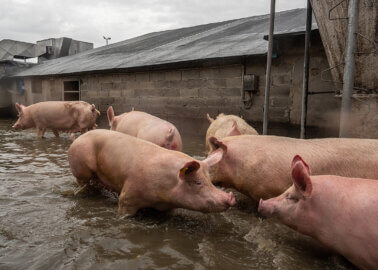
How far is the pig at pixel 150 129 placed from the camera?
507 cm

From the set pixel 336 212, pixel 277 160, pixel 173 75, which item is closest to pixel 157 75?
pixel 173 75

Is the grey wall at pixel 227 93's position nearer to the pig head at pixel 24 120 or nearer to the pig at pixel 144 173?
the pig at pixel 144 173

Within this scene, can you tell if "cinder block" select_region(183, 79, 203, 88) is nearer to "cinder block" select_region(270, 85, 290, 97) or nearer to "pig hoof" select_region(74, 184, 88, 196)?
"cinder block" select_region(270, 85, 290, 97)

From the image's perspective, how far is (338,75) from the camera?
16.0 feet

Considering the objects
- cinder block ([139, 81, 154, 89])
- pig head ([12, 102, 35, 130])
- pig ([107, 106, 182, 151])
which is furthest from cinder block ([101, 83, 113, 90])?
pig ([107, 106, 182, 151])

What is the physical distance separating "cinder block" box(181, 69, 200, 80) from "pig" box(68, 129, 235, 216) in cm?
572

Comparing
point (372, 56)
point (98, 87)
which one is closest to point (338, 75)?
point (372, 56)

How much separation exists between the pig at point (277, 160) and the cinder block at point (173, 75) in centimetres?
649

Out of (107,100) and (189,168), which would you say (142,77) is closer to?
(107,100)

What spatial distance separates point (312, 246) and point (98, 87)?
37.9 feet

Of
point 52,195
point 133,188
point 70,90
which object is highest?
point 70,90

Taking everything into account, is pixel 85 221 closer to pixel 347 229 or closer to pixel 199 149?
pixel 347 229

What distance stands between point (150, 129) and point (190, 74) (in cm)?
444

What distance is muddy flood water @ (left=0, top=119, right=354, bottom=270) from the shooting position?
2.46 m
